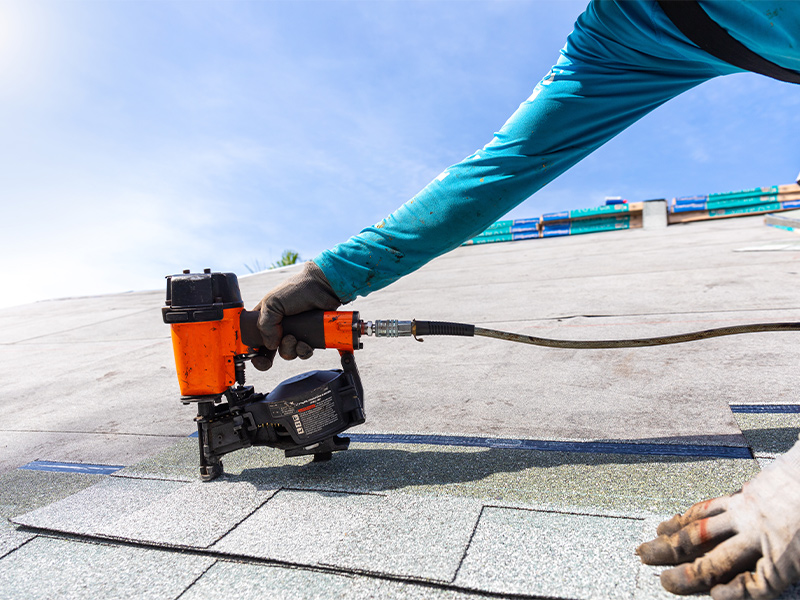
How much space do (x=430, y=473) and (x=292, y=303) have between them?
0.70 metres

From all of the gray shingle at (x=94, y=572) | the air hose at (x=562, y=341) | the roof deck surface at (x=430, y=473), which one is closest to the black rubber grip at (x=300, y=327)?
the air hose at (x=562, y=341)

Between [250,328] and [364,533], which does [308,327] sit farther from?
[364,533]

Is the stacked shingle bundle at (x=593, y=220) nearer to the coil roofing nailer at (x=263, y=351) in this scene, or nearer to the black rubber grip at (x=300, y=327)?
the coil roofing nailer at (x=263, y=351)

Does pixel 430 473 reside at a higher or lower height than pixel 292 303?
lower

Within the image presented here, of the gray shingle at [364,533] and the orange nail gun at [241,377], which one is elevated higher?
the orange nail gun at [241,377]

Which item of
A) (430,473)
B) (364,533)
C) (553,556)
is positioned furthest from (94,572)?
(553,556)

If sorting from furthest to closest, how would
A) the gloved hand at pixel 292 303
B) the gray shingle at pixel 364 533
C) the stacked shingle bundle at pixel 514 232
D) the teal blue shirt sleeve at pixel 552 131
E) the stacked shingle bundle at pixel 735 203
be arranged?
1. the stacked shingle bundle at pixel 514 232
2. the stacked shingle bundle at pixel 735 203
3. the gloved hand at pixel 292 303
4. the teal blue shirt sleeve at pixel 552 131
5. the gray shingle at pixel 364 533

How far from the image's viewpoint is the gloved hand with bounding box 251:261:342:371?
1.75 metres

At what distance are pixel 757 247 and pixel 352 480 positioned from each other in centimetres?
723

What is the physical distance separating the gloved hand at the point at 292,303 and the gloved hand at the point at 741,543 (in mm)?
Result: 1116

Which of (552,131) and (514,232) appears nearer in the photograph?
(552,131)

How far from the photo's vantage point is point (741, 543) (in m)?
1.08

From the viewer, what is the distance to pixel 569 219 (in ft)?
57.5

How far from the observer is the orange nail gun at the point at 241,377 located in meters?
1.76
